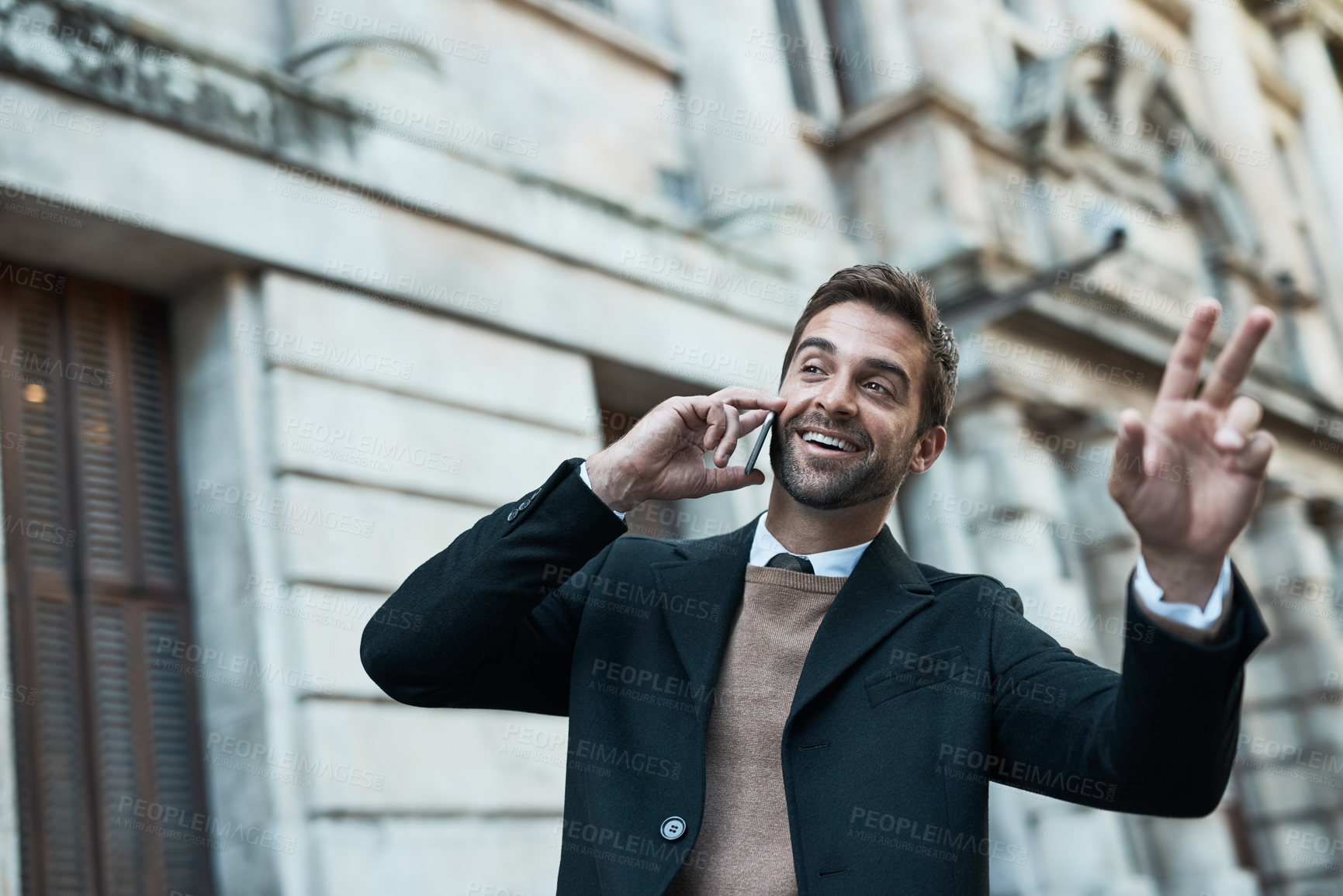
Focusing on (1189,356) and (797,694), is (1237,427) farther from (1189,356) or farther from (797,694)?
(797,694)

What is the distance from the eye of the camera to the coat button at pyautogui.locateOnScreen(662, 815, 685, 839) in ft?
8.34

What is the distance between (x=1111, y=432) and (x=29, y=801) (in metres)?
8.28

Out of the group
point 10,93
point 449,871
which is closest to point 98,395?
point 10,93

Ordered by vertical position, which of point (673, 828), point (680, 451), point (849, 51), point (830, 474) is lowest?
point (673, 828)

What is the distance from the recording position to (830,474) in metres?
2.94

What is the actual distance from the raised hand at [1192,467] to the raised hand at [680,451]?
3.29 ft

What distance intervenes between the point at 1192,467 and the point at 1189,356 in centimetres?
17

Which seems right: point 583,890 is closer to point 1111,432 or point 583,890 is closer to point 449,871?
point 449,871

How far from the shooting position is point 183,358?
20.1 feet

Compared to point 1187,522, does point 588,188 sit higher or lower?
higher

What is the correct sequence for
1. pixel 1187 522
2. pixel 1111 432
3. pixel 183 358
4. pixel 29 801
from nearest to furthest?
pixel 1187 522, pixel 29 801, pixel 183 358, pixel 1111 432

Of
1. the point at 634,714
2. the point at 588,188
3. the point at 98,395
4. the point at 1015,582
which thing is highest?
the point at 588,188

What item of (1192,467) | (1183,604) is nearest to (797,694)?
(1183,604)

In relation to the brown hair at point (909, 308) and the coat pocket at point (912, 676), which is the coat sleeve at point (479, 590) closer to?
the coat pocket at point (912, 676)
